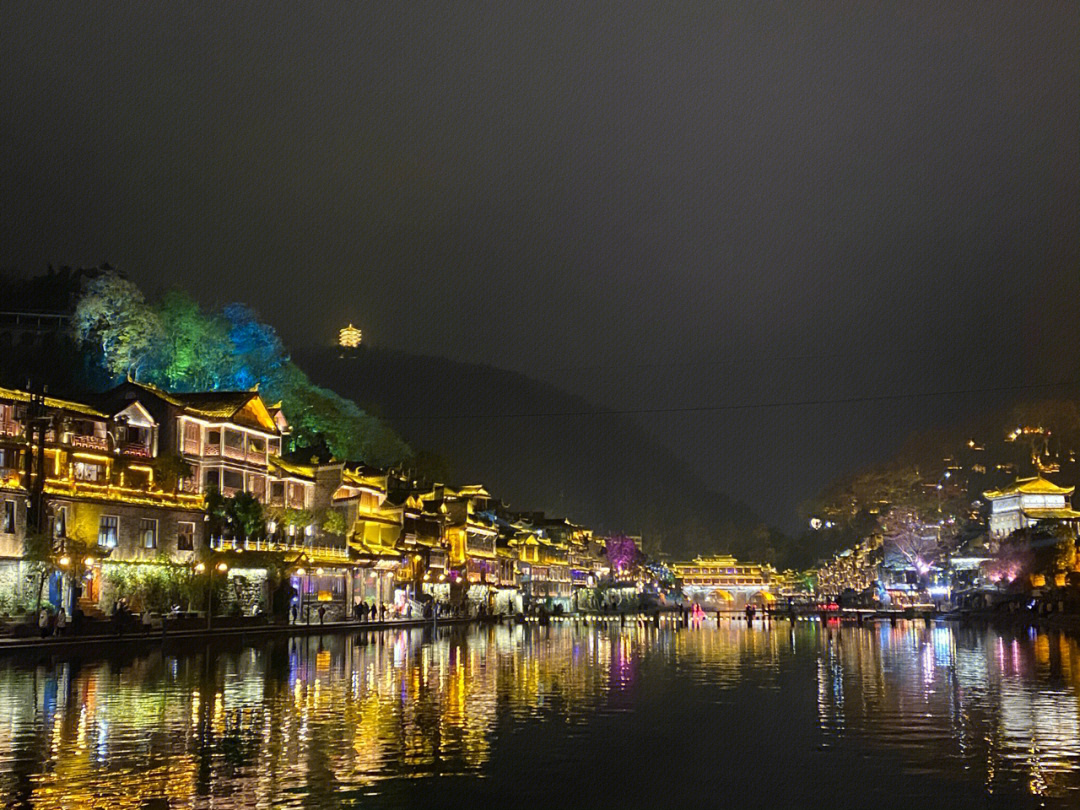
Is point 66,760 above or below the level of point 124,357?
below

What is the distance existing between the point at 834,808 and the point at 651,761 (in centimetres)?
382

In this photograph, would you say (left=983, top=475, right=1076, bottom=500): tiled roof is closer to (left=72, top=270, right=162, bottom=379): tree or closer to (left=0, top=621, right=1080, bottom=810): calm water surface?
(left=0, top=621, right=1080, bottom=810): calm water surface

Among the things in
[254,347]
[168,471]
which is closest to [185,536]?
[168,471]

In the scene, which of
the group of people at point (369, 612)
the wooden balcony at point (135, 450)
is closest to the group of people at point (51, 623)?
the wooden balcony at point (135, 450)

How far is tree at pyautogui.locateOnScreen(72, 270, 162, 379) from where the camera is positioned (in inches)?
3177

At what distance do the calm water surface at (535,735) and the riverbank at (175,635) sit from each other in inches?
261

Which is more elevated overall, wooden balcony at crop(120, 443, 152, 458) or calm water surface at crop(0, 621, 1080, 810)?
wooden balcony at crop(120, 443, 152, 458)

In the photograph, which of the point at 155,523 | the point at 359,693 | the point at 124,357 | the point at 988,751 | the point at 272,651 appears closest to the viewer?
the point at 988,751

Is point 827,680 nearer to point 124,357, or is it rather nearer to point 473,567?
point 124,357

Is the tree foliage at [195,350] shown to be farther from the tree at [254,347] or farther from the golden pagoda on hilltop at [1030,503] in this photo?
the golden pagoda on hilltop at [1030,503]

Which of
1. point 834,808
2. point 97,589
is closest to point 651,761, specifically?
point 834,808

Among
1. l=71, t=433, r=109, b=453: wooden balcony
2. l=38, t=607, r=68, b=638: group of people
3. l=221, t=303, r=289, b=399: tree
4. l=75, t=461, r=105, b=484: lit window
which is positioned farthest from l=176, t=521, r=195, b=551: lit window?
l=221, t=303, r=289, b=399: tree

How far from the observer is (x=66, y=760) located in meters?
15.4

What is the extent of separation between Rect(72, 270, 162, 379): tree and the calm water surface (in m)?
49.5
